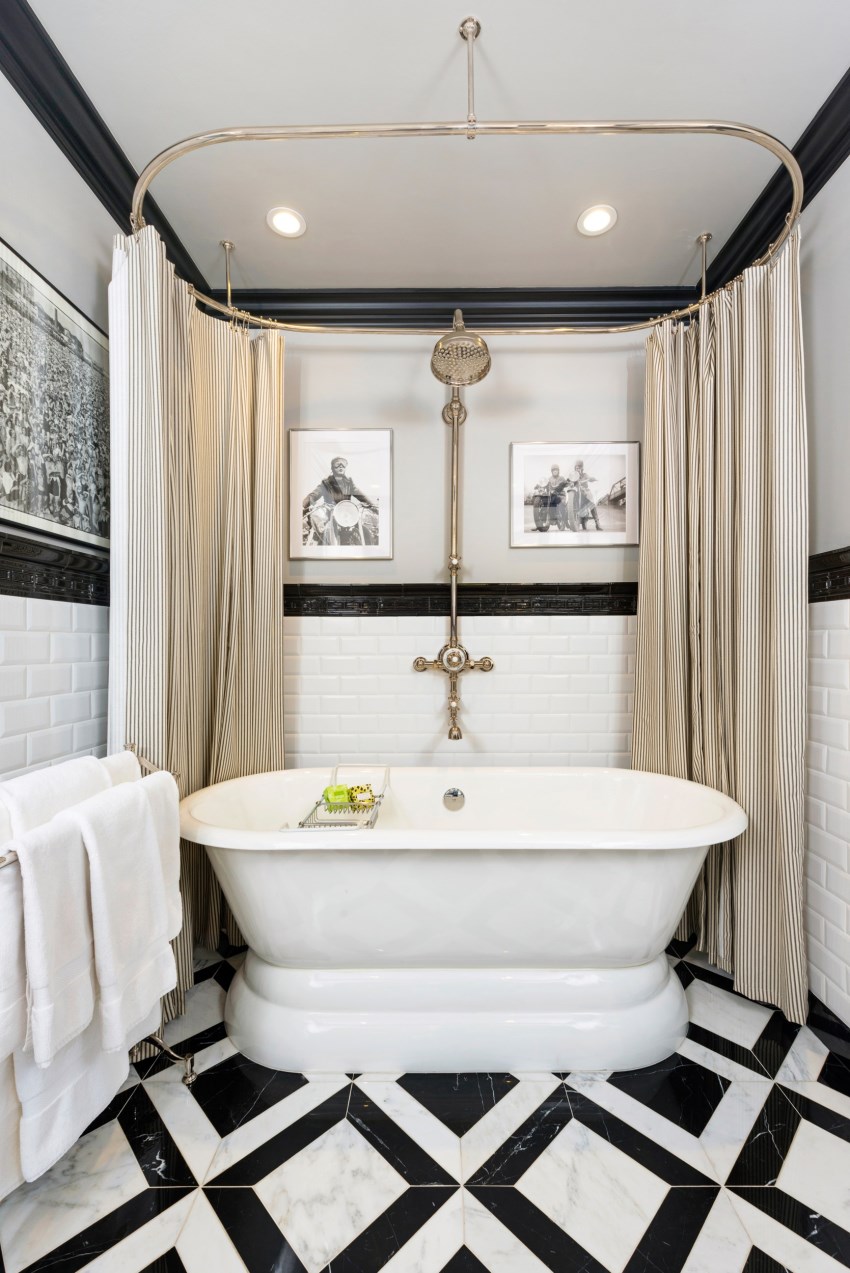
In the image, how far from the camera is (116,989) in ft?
3.84

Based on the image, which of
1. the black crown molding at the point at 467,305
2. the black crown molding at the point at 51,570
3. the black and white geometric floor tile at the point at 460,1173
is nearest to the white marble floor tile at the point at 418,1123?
the black and white geometric floor tile at the point at 460,1173

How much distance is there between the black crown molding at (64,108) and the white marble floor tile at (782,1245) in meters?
2.90

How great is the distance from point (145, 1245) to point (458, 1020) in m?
0.77

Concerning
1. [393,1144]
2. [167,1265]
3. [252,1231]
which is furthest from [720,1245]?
[167,1265]

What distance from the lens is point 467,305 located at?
2.40 meters

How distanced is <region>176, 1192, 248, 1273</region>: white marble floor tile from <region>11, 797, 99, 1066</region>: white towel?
1.42 feet

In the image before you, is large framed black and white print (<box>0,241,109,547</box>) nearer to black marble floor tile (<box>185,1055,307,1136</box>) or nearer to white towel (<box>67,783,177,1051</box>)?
white towel (<box>67,783,177,1051</box>)

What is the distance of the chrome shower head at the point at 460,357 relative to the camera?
6.14 ft

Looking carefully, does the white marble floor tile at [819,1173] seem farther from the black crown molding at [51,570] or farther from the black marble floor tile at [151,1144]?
the black crown molding at [51,570]

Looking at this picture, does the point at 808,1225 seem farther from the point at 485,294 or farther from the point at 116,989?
the point at 485,294

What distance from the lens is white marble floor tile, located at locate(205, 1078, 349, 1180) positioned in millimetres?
1274

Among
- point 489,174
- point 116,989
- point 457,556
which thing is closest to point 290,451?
point 457,556

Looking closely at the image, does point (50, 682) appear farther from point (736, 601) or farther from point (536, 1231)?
point (736, 601)

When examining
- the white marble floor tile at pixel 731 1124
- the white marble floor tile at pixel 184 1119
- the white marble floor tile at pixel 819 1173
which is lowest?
the white marble floor tile at pixel 184 1119
